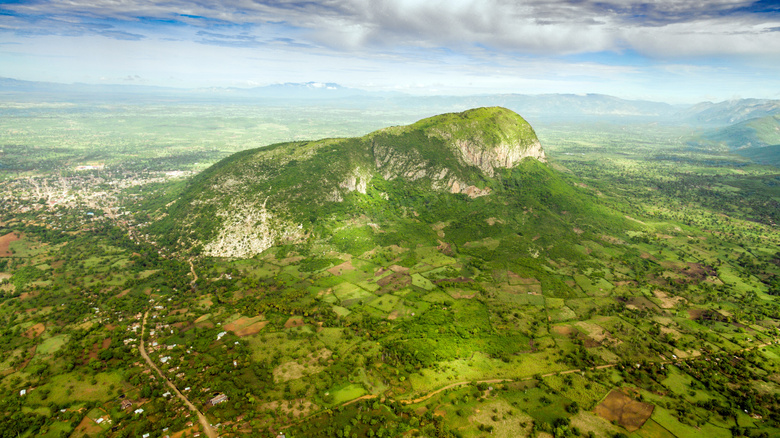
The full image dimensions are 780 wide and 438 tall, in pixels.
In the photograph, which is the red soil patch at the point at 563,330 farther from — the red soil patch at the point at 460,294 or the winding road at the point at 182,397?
the winding road at the point at 182,397

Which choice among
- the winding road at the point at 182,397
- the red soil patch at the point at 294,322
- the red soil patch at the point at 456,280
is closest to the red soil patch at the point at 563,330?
the red soil patch at the point at 456,280

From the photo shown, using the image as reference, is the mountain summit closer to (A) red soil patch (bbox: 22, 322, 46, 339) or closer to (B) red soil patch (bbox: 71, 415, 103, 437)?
(A) red soil patch (bbox: 22, 322, 46, 339)

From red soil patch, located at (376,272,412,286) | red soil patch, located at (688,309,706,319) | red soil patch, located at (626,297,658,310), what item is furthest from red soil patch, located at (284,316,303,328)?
red soil patch, located at (688,309,706,319)

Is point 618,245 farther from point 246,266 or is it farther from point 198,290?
point 198,290

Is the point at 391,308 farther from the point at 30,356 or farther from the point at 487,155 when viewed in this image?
the point at 487,155

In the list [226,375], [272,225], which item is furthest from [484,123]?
[226,375]

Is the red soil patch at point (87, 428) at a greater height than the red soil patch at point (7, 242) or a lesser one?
lesser
